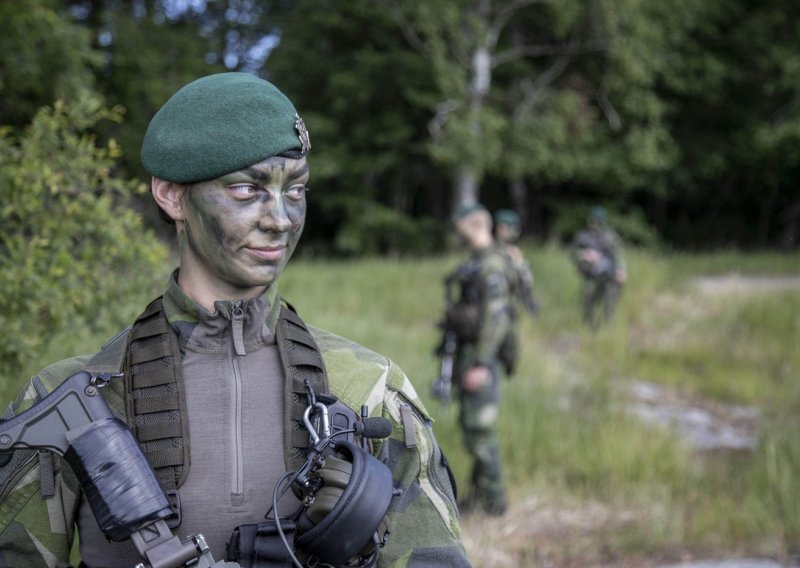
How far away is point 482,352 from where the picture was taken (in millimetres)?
5816

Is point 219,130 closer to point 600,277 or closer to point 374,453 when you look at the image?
point 374,453

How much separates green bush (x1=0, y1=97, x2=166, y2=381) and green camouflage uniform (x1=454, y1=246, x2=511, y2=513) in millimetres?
2533

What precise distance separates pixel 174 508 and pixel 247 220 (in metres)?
0.51

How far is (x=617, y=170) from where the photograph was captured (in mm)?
23297

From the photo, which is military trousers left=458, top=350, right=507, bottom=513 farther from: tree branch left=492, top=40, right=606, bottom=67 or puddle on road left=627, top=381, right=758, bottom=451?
tree branch left=492, top=40, right=606, bottom=67

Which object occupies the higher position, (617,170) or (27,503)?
(27,503)

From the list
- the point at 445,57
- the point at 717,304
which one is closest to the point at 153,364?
the point at 717,304

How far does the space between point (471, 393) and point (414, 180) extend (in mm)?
20840

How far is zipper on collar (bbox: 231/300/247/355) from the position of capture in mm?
1708

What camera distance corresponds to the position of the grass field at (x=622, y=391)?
5.34 m

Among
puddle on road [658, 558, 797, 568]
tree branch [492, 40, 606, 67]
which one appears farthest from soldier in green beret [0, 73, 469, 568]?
tree branch [492, 40, 606, 67]

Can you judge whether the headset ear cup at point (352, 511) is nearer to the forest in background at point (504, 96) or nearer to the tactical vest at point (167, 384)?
the tactical vest at point (167, 384)

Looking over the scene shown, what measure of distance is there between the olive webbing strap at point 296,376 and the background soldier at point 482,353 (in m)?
Answer: 4.05

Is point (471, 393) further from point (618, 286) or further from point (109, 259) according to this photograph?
point (618, 286)
